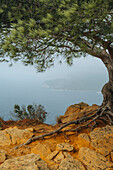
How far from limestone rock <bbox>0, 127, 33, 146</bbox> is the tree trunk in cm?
403

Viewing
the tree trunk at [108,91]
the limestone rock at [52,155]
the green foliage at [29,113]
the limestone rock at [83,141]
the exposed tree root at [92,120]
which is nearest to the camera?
the limestone rock at [52,155]

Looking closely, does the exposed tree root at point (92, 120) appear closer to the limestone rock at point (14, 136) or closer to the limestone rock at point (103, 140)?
the limestone rock at point (103, 140)

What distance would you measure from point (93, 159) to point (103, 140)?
908 millimetres

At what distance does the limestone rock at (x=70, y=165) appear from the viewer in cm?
288

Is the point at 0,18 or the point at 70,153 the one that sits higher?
the point at 0,18

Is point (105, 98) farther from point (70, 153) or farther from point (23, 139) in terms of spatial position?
point (23, 139)

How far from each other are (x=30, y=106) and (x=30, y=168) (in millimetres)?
6776

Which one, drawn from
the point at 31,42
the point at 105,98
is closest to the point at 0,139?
the point at 31,42

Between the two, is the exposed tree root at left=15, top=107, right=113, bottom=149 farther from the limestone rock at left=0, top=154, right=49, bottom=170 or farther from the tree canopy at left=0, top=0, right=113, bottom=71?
the tree canopy at left=0, top=0, right=113, bottom=71

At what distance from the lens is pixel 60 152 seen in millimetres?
3393

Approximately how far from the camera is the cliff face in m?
2.94

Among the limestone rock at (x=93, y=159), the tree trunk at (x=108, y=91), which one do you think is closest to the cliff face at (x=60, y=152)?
the limestone rock at (x=93, y=159)

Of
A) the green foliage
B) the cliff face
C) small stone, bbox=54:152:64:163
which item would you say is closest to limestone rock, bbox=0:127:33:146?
the cliff face

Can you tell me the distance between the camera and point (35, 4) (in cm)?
416
